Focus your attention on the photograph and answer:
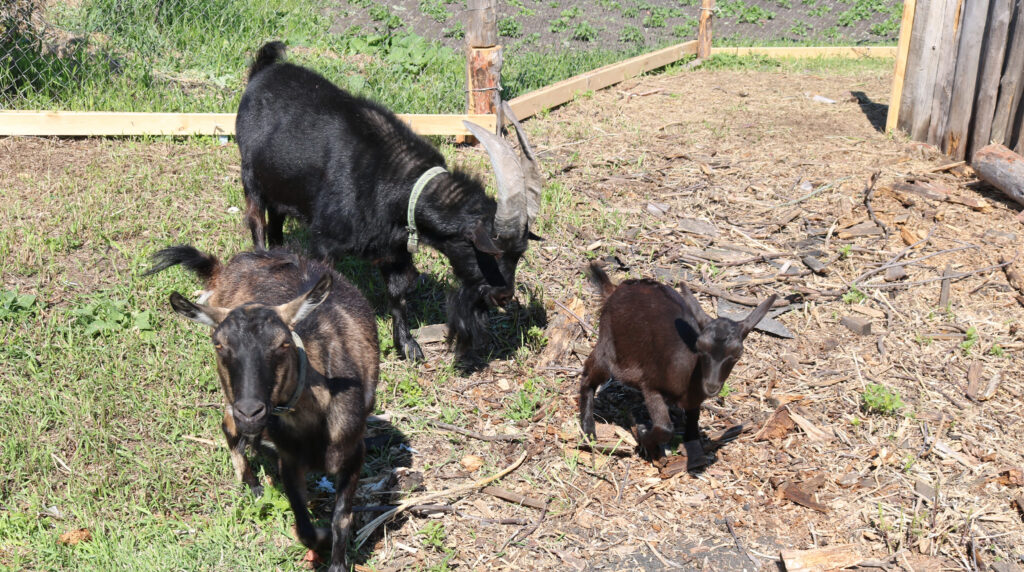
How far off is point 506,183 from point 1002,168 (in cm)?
464

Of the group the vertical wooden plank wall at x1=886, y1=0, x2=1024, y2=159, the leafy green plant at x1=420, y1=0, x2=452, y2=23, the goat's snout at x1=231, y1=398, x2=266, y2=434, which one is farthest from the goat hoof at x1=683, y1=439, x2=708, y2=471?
the leafy green plant at x1=420, y1=0, x2=452, y2=23

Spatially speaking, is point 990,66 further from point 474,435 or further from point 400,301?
point 474,435

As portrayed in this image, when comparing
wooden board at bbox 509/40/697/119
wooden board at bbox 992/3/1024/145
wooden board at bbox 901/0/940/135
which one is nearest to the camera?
wooden board at bbox 992/3/1024/145

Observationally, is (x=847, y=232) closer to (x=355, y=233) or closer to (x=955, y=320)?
(x=955, y=320)

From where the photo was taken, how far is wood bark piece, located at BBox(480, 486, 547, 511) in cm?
443

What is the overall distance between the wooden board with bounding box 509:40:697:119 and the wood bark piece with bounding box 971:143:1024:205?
442 cm

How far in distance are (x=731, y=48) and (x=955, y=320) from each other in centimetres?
840

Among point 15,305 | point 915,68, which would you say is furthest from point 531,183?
point 915,68

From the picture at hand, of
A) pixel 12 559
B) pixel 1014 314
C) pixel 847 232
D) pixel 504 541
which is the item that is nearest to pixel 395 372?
pixel 504 541

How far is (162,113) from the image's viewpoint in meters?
7.70

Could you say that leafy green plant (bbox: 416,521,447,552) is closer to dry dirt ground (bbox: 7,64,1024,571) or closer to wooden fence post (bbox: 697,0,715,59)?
Answer: dry dirt ground (bbox: 7,64,1024,571)

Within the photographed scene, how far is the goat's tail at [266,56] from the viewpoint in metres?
6.39

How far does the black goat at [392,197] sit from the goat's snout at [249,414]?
2.25 meters

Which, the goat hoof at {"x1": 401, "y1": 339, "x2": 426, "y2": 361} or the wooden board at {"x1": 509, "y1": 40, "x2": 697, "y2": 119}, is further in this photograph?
the wooden board at {"x1": 509, "y1": 40, "x2": 697, "y2": 119}
